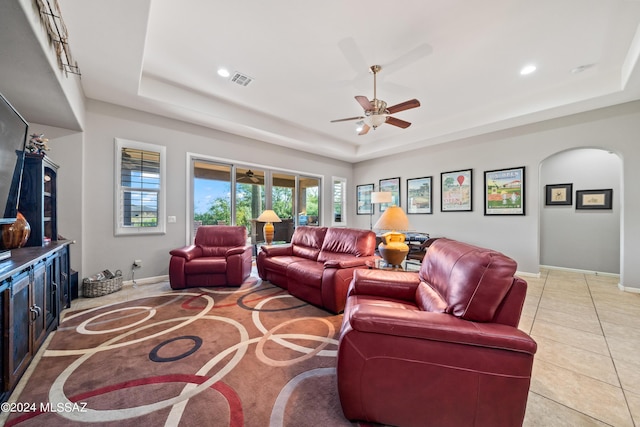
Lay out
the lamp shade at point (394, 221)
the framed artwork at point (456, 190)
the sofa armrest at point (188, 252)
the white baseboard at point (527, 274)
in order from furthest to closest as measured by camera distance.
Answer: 1. the framed artwork at point (456, 190)
2. the white baseboard at point (527, 274)
3. the sofa armrest at point (188, 252)
4. the lamp shade at point (394, 221)

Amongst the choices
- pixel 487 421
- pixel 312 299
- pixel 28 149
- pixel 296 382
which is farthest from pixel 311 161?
pixel 487 421

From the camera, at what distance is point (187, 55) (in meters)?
3.00

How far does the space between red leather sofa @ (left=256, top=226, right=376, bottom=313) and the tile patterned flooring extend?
5.60 ft

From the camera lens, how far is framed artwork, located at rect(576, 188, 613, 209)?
4.66 m

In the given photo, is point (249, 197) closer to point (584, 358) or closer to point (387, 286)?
point (387, 286)

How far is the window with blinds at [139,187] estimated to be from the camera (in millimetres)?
3820

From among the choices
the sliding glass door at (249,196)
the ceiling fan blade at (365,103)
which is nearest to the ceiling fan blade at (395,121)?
the ceiling fan blade at (365,103)

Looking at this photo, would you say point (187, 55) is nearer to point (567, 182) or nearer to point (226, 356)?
point (226, 356)

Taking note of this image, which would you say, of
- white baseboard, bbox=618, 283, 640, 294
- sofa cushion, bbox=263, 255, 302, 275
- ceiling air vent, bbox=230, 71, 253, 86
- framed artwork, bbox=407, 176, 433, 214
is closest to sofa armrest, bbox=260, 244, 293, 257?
sofa cushion, bbox=263, 255, 302, 275

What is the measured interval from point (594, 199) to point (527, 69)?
3.60m

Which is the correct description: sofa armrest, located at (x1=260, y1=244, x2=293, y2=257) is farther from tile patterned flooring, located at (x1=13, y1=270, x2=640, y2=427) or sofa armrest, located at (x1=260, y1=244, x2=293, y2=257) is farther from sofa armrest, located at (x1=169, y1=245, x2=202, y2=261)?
tile patterned flooring, located at (x1=13, y1=270, x2=640, y2=427)

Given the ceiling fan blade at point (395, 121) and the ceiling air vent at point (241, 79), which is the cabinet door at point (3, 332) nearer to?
the ceiling air vent at point (241, 79)

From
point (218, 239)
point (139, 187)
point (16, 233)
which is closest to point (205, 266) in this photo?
point (218, 239)

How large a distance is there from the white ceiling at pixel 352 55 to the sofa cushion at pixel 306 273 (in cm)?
274
